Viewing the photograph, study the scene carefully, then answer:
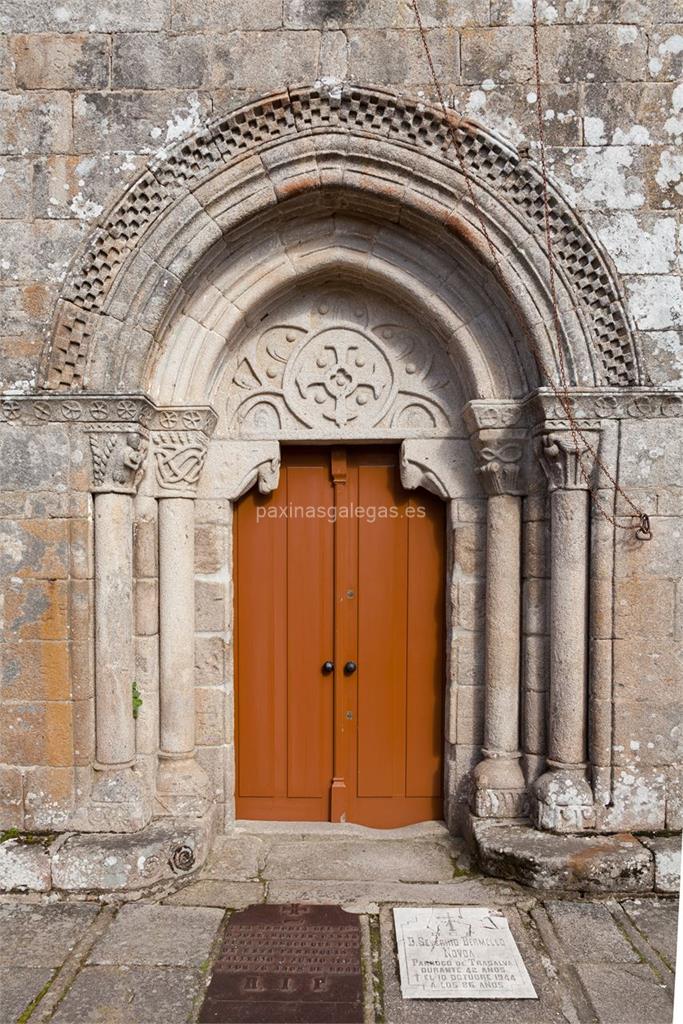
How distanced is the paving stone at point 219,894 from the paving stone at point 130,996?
51 centimetres

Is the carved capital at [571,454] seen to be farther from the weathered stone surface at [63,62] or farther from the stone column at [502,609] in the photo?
the weathered stone surface at [63,62]

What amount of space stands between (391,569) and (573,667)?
3.70 feet

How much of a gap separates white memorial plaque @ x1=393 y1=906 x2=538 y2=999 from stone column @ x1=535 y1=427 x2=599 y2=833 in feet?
2.20

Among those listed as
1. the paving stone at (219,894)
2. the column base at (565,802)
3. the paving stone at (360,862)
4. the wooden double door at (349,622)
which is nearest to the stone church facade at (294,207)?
the column base at (565,802)

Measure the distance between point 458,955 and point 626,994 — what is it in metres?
0.64

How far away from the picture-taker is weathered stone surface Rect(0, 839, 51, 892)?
3355 mm

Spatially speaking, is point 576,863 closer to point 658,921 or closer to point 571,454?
point 658,921

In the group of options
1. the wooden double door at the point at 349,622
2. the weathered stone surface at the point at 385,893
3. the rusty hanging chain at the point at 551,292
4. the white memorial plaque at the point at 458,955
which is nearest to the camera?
the white memorial plaque at the point at 458,955

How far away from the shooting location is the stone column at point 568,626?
11.6 feet

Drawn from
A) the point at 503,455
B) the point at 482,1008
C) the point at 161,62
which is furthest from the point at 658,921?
the point at 161,62

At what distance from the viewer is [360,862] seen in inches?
146

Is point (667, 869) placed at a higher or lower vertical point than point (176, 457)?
lower

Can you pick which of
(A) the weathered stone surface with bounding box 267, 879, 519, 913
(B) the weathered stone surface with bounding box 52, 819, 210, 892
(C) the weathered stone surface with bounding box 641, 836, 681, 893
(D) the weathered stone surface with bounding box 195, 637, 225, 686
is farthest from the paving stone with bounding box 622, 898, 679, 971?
(D) the weathered stone surface with bounding box 195, 637, 225, 686

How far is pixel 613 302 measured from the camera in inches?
137
